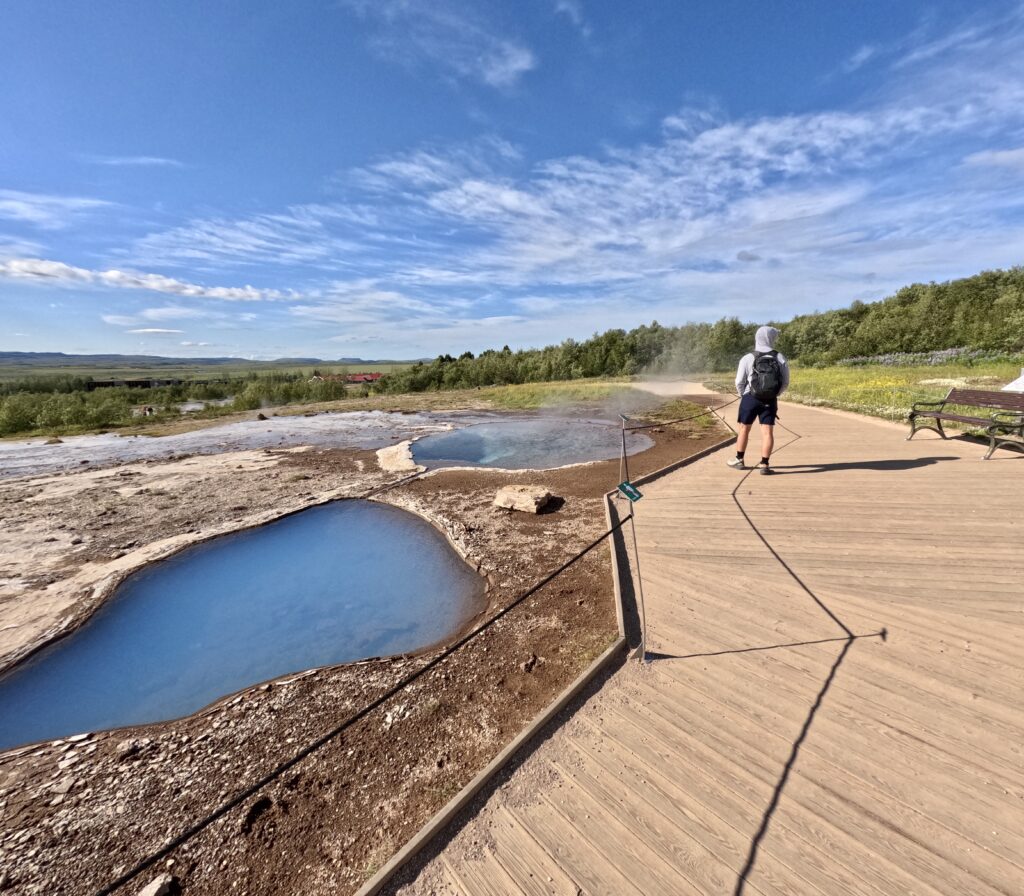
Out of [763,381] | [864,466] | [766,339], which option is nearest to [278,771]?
[763,381]

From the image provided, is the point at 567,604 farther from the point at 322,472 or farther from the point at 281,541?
the point at 322,472

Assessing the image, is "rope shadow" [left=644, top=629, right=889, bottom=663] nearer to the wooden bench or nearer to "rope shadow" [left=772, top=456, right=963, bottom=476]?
"rope shadow" [left=772, top=456, right=963, bottom=476]

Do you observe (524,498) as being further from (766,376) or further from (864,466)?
(864,466)

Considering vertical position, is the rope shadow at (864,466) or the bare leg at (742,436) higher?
the bare leg at (742,436)

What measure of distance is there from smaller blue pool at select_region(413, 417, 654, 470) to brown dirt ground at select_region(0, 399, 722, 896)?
8520 mm

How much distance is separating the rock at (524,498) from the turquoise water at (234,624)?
5.94 ft

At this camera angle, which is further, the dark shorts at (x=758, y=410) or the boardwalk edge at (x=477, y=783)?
the dark shorts at (x=758, y=410)

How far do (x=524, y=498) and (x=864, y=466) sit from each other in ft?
22.9

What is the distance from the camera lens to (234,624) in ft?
22.2

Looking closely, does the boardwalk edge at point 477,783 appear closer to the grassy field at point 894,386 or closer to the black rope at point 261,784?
the black rope at point 261,784

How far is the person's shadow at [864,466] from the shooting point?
8.01 m

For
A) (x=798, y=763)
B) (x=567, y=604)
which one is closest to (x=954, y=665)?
(x=798, y=763)

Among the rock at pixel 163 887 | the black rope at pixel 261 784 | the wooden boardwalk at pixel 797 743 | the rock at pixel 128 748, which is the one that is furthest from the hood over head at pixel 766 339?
the rock at pixel 128 748

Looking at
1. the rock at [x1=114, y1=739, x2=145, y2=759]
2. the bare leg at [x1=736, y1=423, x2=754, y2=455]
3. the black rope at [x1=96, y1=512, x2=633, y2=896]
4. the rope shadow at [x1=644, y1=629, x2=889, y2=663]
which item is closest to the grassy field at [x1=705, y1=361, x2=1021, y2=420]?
the bare leg at [x1=736, y1=423, x2=754, y2=455]
